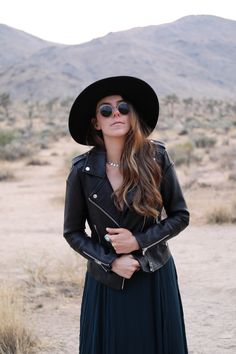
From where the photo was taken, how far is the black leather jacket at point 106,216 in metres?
2.84

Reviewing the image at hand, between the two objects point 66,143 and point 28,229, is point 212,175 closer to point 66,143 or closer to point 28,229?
point 28,229

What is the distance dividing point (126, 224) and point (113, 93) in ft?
2.08

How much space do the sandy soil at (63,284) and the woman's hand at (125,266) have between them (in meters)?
2.64

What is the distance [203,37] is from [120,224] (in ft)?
457

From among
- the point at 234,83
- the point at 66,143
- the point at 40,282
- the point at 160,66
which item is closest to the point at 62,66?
the point at 160,66

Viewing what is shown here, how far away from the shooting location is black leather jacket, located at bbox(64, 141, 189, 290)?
9.32ft

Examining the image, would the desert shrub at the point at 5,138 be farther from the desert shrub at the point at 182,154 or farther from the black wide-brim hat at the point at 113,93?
the black wide-brim hat at the point at 113,93

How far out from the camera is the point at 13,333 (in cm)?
498

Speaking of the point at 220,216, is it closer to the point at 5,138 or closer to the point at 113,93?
the point at 113,93

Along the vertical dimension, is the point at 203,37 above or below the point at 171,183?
above

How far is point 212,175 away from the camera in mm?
16625

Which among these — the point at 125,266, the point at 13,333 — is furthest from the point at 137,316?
the point at 13,333

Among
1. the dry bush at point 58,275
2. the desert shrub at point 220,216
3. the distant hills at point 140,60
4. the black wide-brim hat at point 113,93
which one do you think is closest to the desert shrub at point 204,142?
the desert shrub at point 220,216

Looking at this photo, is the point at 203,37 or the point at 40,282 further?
the point at 203,37
